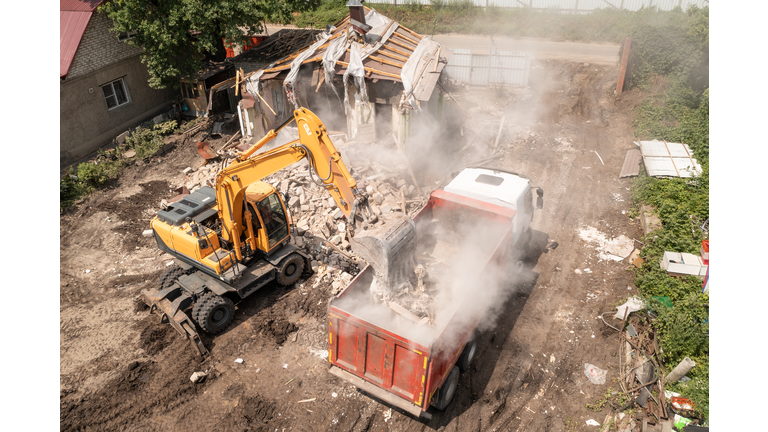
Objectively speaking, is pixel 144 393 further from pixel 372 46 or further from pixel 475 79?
pixel 475 79

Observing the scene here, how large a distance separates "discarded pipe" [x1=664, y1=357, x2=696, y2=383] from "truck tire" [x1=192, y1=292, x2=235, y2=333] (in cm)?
903

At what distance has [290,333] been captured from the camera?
32.8 feet

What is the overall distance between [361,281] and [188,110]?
55.1 ft

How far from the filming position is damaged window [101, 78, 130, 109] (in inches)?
762

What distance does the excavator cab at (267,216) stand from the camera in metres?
10.1

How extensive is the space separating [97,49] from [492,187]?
693 inches

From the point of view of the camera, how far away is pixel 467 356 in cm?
881

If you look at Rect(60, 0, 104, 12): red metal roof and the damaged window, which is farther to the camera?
the damaged window

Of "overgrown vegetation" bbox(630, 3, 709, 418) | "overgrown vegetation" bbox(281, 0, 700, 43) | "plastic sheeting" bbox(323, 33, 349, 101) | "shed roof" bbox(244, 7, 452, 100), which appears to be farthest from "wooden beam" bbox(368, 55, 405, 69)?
"overgrown vegetation" bbox(281, 0, 700, 43)

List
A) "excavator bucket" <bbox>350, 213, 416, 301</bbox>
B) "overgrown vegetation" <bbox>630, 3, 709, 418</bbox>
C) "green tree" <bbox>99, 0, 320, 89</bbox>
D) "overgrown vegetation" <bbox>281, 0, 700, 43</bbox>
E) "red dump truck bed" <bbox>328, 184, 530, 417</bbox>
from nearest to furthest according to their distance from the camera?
1. "red dump truck bed" <bbox>328, 184, 530, 417</bbox>
2. "excavator bucket" <bbox>350, 213, 416, 301</bbox>
3. "overgrown vegetation" <bbox>630, 3, 709, 418</bbox>
4. "green tree" <bbox>99, 0, 320, 89</bbox>
5. "overgrown vegetation" <bbox>281, 0, 700, 43</bbox>

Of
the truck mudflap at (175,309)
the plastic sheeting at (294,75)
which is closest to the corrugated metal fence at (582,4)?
the plastic sheeting at (294,75)

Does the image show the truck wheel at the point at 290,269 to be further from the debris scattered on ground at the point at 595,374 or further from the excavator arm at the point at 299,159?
the debris scattered on ground at the point at 595,374

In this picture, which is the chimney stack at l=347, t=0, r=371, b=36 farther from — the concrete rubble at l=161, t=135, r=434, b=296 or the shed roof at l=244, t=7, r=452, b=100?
the concrete rubble at l=161, t=135, r=434, b=296

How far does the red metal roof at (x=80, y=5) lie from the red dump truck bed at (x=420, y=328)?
17.3 metres
